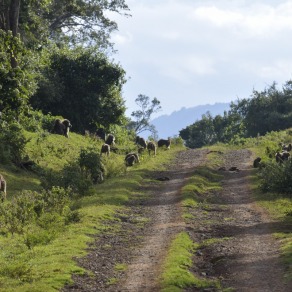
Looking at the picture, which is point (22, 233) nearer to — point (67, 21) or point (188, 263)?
point (188, 263)

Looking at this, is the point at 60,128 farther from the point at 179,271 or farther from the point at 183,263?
the point at 179,271

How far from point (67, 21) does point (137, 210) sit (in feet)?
171

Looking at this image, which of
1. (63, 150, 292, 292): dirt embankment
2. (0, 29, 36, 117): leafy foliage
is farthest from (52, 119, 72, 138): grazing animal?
(0, 29, 36, 117): leafy foliage

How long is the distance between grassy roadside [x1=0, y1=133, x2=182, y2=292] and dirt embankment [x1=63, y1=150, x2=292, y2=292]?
0.55 metres

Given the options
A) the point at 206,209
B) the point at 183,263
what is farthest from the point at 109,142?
the point at 183,263

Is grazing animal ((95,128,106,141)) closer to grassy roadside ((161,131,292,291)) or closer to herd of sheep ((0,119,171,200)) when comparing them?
herd of sheep ((0,119,171,200))

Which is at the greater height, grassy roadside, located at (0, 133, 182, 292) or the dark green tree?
the dark green tree

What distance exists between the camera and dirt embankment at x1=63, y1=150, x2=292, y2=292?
650 inches

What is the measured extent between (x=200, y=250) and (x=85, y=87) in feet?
138

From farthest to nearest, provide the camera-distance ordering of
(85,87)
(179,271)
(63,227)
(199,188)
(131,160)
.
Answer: (85,87) < (131,160) < (199,188) < (63,227) < (179,271)

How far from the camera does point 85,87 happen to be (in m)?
61.3

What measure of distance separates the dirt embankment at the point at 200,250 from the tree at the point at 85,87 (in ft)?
84.4

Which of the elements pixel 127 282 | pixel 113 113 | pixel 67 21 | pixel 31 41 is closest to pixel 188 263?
pixel 127 282

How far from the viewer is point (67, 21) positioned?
255 feet
